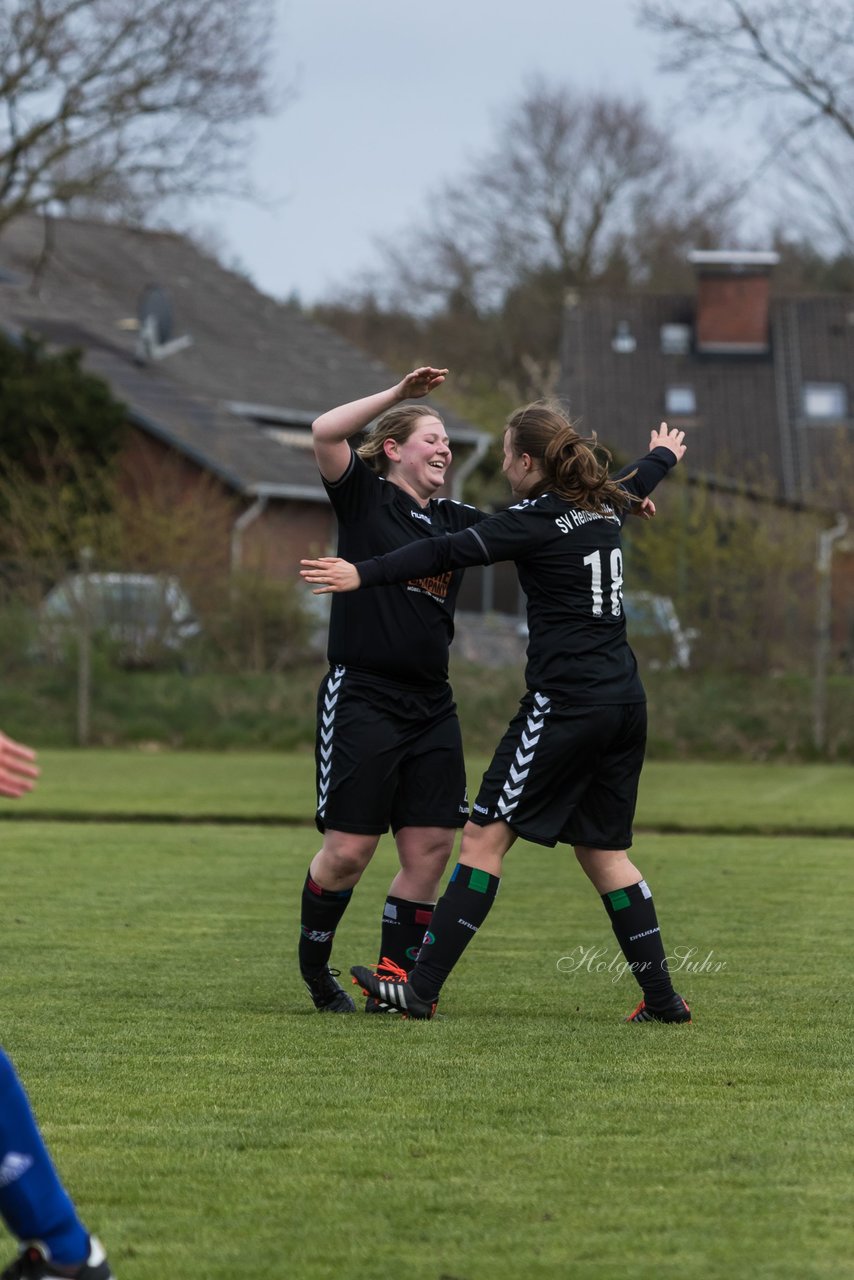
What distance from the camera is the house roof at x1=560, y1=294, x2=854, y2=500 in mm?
46656

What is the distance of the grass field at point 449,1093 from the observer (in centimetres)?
367

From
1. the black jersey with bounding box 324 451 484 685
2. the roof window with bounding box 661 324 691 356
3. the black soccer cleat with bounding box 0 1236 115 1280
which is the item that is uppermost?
the roof window with bounding box 661 324 691 356

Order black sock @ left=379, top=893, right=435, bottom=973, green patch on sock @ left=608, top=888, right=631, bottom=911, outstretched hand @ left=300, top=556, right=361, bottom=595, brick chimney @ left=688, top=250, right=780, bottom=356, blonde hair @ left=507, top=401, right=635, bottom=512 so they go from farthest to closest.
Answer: brick chimney @ left=688, top=250, right=780, bottom=356 < black sock @ left=379, top=893, right=435, bottom=973 < green patch on sock @ left=608, top=888, right=631, bottom=911 < blonde hair @ left=507, top=401, right=635, bottom=512 < outstretched hand @ left=300, top=556, right=361, bottom=595

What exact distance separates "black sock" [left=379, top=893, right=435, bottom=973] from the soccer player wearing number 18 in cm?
40

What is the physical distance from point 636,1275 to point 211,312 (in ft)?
138

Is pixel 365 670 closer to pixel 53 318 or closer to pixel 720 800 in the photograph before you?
pixel 720 800

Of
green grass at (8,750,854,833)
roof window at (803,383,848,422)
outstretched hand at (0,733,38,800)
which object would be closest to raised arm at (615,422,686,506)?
outstretched hand at (0,733,38,800)

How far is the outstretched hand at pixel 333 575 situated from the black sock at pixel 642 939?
1.42 m

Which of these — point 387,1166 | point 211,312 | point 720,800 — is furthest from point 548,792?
point 211,312

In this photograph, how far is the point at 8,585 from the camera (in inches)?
970

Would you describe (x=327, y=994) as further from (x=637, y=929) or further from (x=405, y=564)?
(x=405, y=564)

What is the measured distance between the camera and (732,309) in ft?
158

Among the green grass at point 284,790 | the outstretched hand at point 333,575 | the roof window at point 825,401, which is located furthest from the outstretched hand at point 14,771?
the roof window at point 825,401

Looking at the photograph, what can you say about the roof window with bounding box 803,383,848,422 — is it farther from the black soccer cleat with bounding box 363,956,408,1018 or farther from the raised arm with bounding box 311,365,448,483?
the raised arm with bounding box 311,365,448,483
